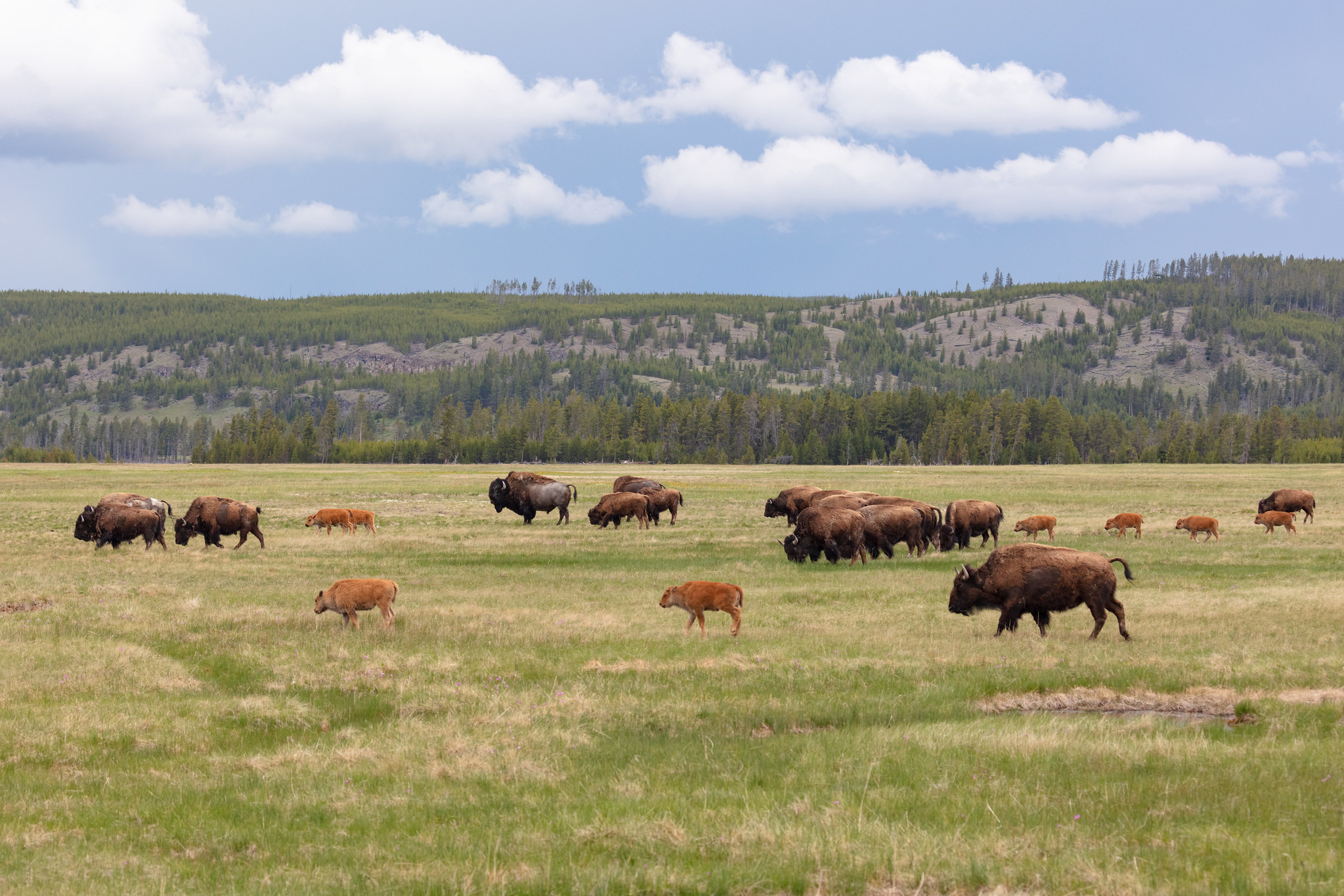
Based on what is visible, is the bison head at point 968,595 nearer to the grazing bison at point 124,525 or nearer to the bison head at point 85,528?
the grazing bison at point 124,525

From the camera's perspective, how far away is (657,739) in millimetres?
10859

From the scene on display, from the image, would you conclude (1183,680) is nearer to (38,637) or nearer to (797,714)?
(797,714)

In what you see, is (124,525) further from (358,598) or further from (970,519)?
(970,519)

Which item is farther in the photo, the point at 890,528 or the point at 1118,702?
the point at 890,528

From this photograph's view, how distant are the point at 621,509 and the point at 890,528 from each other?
1264 cm

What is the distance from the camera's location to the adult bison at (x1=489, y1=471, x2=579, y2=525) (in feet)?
140

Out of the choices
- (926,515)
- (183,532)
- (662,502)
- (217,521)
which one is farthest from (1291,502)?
(183,532)

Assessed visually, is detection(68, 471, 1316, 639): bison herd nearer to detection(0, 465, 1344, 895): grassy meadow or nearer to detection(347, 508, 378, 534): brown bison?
detection(347, 508, 378, 534): brown bison

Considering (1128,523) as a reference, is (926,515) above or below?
above

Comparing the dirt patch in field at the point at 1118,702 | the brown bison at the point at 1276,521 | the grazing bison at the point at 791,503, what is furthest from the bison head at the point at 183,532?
the brown bison at the point at 1276,521

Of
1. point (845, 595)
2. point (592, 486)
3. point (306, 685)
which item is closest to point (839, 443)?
point (592, 486)

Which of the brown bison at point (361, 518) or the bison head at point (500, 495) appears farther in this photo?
the bison head at point (500, 495)

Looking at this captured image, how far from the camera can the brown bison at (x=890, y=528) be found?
94.4ft

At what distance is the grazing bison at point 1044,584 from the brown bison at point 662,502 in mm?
22825
